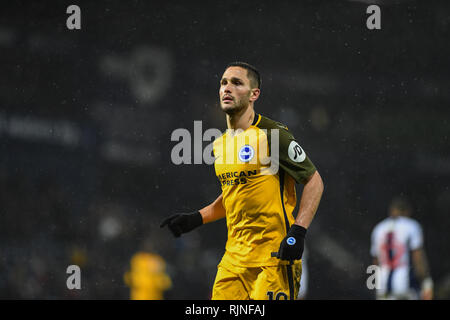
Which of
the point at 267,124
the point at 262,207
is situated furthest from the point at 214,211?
the point at 267,124

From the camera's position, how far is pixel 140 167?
1162 centimetres

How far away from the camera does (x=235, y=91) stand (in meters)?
3.46

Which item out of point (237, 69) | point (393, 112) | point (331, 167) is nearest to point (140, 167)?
point (331, 167)

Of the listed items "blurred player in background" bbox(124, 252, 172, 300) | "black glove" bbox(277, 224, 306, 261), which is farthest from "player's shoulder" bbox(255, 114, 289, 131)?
"blurred player in background" bbox(124, 252, 172, 300)

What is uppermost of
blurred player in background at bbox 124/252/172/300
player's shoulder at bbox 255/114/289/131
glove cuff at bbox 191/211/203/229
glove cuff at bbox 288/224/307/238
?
player's shoulder at bbox 255/114/289/131

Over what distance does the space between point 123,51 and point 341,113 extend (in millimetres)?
4650

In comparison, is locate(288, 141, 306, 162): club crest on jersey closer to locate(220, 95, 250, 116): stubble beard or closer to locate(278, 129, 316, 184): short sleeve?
locate(278, 129, 316, 184): short sleeve

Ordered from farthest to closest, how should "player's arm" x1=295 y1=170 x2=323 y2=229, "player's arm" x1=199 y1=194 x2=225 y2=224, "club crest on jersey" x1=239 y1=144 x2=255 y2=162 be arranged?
"player's arm" x1=199 y1=194 x2=225 y2=224
"club crest on jersey" x1=239 y1=144 x2=255 y2=162
"player's arm" x1=295 y1=170 x2=323 y2=229

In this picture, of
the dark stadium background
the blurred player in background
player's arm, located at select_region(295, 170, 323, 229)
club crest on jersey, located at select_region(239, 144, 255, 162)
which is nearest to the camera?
player's arm, located at select_region(295, 170, 323, 229)

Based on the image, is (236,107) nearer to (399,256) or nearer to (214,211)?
(214,211)

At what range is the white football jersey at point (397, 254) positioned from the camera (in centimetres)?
716

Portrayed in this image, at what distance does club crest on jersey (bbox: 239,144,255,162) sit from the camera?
10.9ft

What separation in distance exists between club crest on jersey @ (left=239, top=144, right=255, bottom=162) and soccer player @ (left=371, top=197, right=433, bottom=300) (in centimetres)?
431
